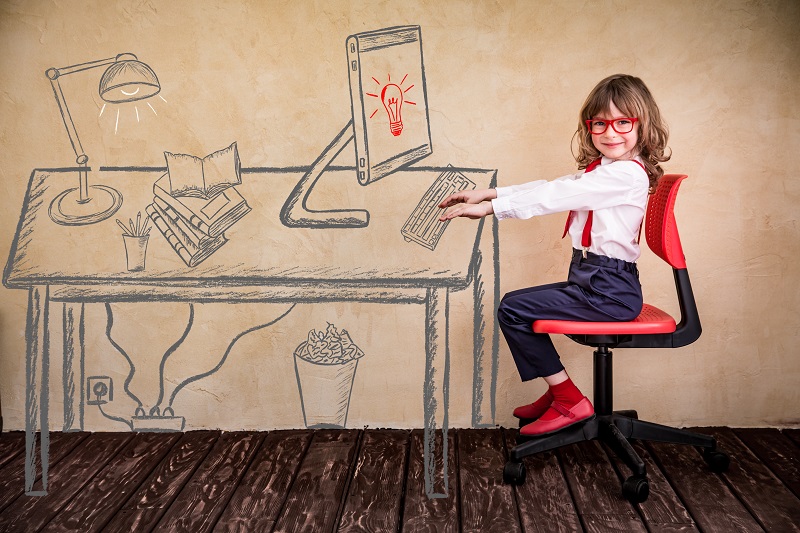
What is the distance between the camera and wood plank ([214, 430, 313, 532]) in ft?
7.10

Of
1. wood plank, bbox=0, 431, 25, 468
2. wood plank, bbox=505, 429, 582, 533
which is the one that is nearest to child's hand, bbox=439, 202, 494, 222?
wood plank, bbox=505, 429, 582, 533

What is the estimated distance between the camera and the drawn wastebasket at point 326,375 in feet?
9.50

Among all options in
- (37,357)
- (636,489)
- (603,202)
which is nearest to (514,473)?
(636,489)

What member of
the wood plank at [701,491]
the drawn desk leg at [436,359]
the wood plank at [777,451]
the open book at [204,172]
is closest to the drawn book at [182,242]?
the open book at [204,172]

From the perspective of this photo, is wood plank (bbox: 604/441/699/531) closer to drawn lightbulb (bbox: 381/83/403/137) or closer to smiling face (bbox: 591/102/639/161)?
smiling face (bbox: 591/102/639/161)

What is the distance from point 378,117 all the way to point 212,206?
0.70 m

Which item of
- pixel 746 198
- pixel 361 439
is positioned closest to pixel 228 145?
pixel 361 439

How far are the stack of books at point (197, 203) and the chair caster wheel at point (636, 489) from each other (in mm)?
1612

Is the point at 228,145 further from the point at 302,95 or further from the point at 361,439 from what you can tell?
the point at 361,439

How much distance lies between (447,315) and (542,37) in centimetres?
107

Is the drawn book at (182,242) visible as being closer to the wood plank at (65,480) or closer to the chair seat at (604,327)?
the wood plank at (65,480)

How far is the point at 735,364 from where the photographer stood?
2863mm

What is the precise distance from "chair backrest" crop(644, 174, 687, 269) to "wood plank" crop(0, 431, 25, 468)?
228 centimetres

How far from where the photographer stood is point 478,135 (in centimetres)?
280
